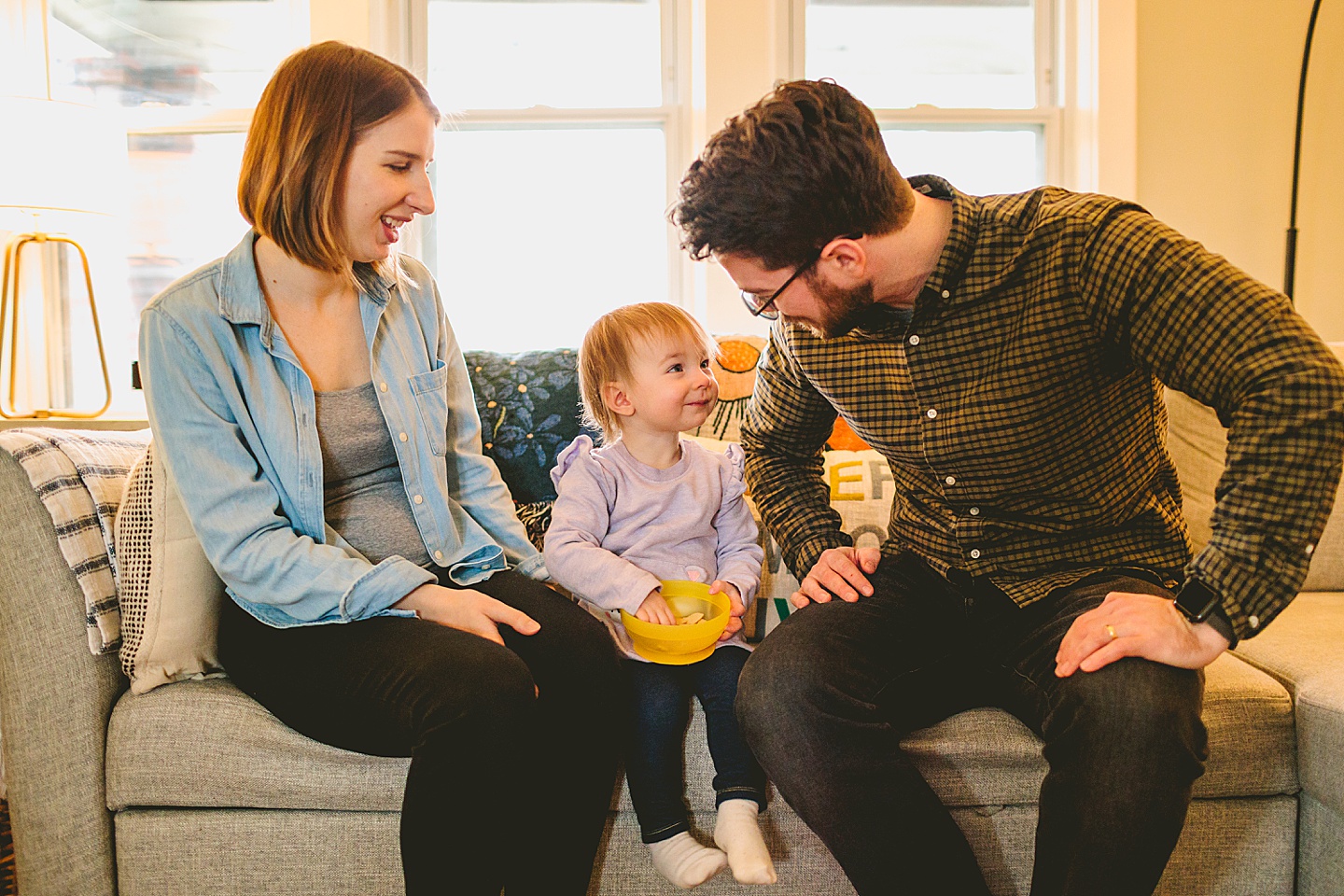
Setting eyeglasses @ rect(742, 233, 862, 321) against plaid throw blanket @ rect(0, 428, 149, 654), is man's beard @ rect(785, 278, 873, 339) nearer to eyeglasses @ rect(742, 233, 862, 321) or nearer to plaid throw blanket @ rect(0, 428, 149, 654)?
eyeglasses @ rect(742, 233, 862, 321)

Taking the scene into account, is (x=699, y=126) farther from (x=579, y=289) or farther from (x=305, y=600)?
(x=305, y=600)

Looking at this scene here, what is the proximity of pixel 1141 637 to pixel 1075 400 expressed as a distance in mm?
316

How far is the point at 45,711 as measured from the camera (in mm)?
1353

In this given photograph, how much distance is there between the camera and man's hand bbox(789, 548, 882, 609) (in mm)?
1353

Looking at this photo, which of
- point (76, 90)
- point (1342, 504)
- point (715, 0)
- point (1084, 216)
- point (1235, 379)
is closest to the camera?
point (1235, 379)

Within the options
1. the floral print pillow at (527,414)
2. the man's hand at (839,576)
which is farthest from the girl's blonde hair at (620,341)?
the man's hand at (839,576)

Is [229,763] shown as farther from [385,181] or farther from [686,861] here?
[385,181]

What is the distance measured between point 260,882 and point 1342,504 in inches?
76.6

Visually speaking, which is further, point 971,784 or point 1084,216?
point 971,784

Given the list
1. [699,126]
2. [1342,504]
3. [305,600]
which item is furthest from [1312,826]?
[699,126]

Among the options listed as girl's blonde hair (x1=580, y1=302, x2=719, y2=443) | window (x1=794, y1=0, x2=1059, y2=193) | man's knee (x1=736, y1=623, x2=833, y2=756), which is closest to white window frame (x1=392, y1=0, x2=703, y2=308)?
window (x1=794, y1=0, x2=1059, y2=193)

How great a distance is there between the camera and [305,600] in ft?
4.16

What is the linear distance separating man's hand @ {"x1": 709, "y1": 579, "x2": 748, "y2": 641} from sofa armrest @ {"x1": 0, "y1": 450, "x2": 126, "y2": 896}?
0.86m

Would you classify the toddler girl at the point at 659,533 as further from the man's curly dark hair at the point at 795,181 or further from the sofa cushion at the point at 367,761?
the man's curly dark hair at the point at 795,181
